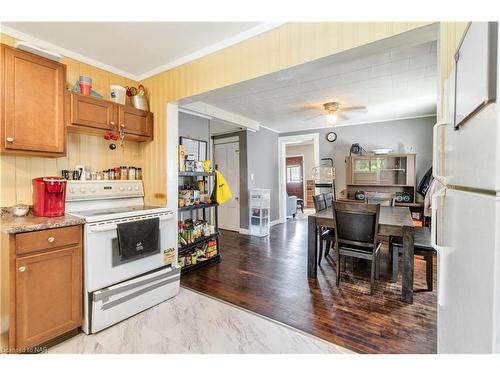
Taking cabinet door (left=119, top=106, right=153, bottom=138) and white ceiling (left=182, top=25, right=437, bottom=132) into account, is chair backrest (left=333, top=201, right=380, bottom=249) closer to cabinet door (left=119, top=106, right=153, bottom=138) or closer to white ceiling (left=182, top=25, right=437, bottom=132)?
white ceiling (left=182, top=25, right=437, bottom=132)

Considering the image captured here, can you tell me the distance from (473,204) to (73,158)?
301 cm

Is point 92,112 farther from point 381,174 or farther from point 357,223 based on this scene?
point 381,174

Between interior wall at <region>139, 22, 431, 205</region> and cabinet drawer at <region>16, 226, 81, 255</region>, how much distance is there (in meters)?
1.02

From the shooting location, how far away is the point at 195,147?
3857 mm

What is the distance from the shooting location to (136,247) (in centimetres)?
214

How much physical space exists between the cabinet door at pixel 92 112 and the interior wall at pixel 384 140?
4.63 m

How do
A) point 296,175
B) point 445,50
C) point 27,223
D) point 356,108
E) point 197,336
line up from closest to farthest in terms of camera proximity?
1. point 445,50
2. point 27,223
3. point 197,336
4. point 356,108
5. point 296,175

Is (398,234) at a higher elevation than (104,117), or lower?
lower

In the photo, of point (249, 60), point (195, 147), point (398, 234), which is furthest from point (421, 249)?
point (195, 147)

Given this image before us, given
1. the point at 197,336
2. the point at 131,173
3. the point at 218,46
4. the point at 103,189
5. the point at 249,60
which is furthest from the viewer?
the point at 131,173

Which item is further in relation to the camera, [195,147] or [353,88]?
[195,147]

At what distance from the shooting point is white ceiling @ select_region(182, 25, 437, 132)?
195 centimetres
